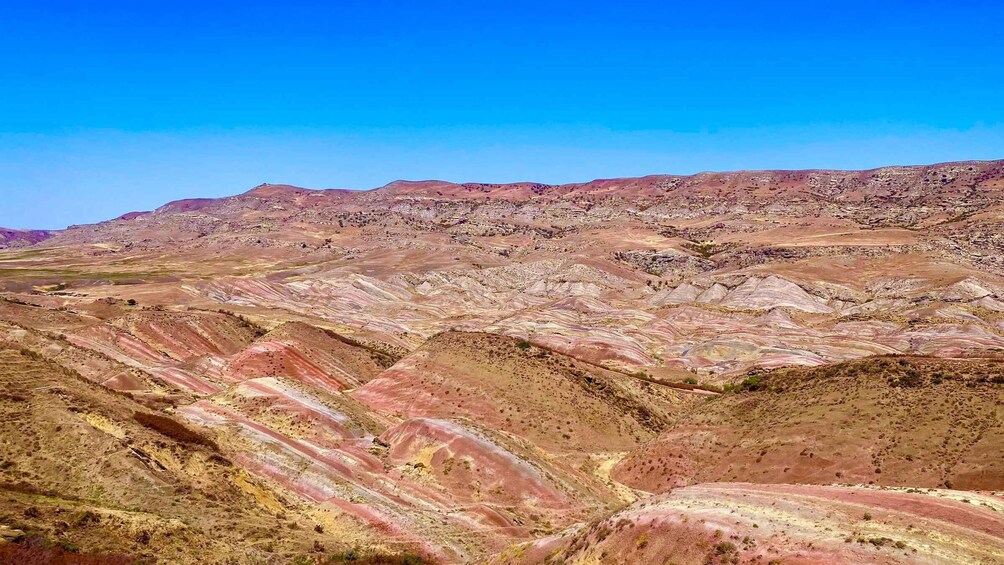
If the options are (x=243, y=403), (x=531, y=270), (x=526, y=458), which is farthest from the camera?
(x=531, y=270)

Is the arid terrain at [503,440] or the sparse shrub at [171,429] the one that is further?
the sparse shrub at [171,429]

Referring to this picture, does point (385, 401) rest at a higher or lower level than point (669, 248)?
lower

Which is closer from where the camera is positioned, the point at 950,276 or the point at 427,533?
the point at 427,533

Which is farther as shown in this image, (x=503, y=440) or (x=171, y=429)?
(x=503, y=440)

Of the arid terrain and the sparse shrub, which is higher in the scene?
the sparse shrub

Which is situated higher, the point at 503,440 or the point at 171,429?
the point at 171,429

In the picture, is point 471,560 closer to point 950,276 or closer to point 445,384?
point 445,384

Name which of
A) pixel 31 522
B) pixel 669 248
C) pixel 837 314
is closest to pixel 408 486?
pixel 31 522

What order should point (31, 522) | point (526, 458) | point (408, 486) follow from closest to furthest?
point (31, 522) → point (408, 486) → point (526, 458)

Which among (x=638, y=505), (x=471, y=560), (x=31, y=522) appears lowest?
(x=471, y=560)

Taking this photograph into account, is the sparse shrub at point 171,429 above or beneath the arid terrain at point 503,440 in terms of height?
above

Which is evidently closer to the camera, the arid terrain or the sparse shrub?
the arid terrain
